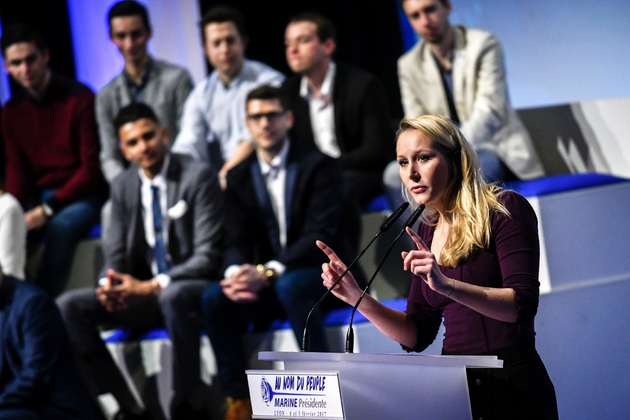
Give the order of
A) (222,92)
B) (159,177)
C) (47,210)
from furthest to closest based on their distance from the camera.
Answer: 1. (47,210)
2. (222,92)
3. (159,177)

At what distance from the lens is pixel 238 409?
3459mm

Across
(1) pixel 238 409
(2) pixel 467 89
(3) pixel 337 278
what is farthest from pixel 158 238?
(3) pixel 337 278

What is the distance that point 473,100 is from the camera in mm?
3744

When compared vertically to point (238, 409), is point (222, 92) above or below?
above

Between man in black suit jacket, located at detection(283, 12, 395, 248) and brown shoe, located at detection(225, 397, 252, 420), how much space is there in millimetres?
992

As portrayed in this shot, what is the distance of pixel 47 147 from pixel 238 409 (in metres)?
1.97

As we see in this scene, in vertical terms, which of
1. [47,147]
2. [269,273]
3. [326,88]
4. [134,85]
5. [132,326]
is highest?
[134,85]

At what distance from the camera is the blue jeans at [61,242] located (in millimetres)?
4328

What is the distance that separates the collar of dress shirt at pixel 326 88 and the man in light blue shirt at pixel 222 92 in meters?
0.18

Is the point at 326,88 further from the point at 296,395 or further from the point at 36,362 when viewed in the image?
the point at 296,395

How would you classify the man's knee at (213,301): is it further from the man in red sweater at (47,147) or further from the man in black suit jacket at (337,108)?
the man in red sweater at (47,147)

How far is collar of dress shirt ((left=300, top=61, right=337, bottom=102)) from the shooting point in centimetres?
404

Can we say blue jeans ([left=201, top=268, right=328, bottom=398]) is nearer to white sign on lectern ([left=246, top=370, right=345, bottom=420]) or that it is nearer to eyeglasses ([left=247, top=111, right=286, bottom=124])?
eyeglasses ([left=247, top=111, right=286, bottom=124])

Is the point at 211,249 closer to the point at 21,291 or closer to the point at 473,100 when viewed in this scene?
the point at 21,291
